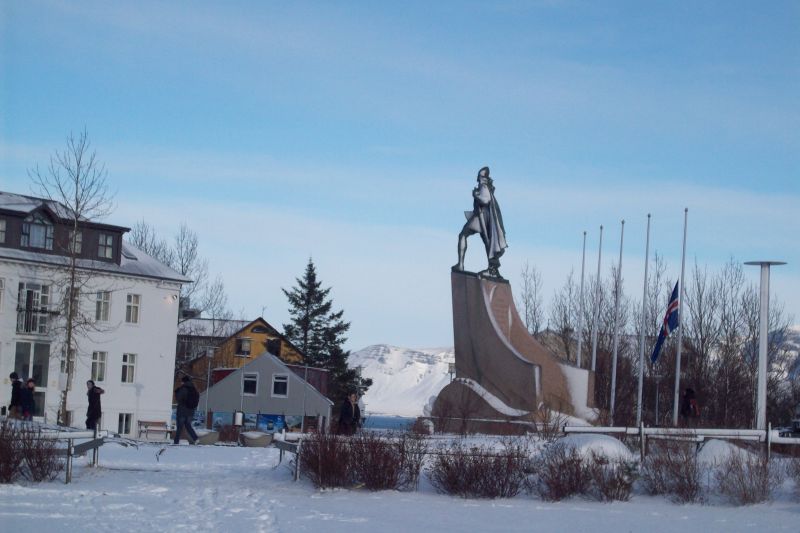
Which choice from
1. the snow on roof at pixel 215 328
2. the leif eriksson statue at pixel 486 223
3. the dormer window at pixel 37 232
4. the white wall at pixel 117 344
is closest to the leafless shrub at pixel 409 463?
the leif eriksson statue at pixel 486 223

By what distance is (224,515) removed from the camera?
13297 millimetres

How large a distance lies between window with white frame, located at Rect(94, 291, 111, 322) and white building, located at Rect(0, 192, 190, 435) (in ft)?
0.13

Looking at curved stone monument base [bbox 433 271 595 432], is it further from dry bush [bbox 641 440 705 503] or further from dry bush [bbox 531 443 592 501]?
dry bush [bbox 531 443 592 501]

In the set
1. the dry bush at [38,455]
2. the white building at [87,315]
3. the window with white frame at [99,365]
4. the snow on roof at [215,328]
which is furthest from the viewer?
the snow on roof at [215,328]

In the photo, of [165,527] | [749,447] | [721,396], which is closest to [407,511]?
[165,527]

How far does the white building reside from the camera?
4234 centimetres

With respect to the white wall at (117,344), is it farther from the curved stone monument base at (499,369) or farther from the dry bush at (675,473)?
the dry bush at (675,473)

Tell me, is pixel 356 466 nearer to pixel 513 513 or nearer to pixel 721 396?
pixel 513 513

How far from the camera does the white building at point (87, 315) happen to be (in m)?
42.3

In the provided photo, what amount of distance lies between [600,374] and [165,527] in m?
41.4

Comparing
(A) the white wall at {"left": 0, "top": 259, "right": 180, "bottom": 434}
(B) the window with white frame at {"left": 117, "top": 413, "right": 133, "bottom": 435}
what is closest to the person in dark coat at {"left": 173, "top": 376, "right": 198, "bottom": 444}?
(A) the white wall at {"left": 0, "top": 259, "right": 180, "bottom": 434}

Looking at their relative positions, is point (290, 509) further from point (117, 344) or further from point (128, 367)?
point (128, 367)

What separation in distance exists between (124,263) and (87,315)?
117 inches

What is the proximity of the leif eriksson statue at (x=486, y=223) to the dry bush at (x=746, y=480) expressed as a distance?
1872cm
